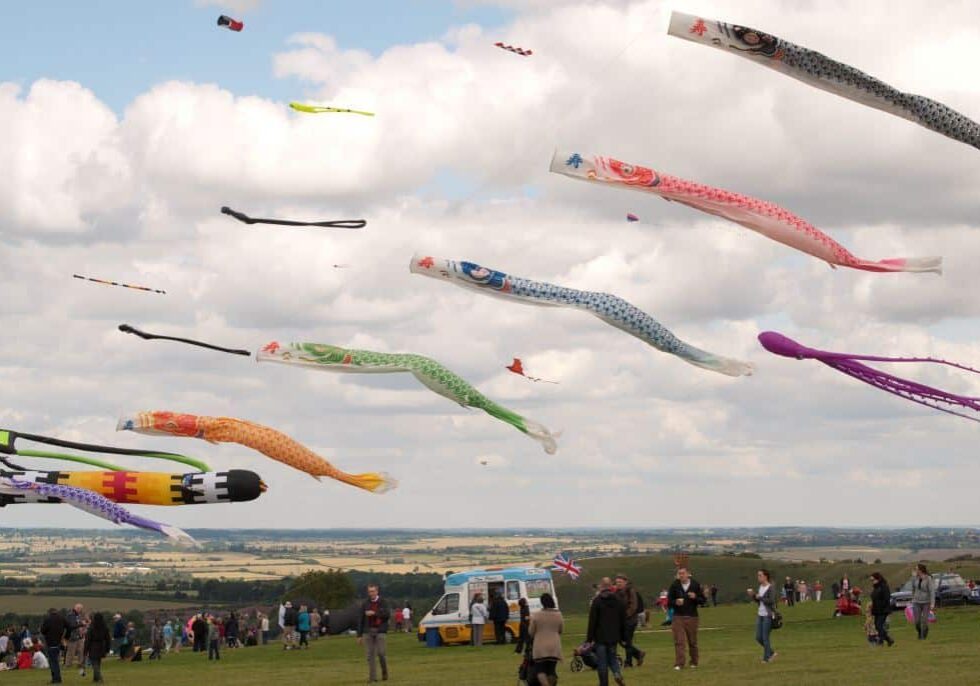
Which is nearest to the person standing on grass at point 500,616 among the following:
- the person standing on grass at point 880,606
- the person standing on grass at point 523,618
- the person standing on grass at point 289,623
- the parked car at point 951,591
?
the person standing on grass at point 523,618

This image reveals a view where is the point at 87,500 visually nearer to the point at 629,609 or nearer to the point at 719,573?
the point at 629,609

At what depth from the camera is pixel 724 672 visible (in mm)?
27094

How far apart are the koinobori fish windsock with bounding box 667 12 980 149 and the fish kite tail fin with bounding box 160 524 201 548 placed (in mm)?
10021

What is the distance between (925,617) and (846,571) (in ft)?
305

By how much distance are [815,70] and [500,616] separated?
986 inches

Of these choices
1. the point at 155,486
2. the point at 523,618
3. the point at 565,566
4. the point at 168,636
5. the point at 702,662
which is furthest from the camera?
the point at 168,636

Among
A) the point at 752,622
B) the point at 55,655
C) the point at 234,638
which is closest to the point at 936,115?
the point at 55,655

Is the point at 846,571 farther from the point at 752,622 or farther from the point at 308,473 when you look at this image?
the point at 308,473

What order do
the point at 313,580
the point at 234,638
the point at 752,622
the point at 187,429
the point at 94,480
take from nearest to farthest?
the point at 94,480, the point at 187,429, the point at 752,622, the point at 234,638, the point at 313,580

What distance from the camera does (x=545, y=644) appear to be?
22.1 metres

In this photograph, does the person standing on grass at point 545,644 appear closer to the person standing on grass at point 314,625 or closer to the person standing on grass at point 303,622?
the person standing on grass at point 303,622

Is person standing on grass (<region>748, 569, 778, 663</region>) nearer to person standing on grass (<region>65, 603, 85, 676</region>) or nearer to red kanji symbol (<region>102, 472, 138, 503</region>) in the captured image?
red kanji symbol (<region>102, 472, 138, 503</region>)

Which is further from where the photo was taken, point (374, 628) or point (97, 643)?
point (97, 643)

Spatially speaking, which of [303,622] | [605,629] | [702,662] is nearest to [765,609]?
[702,662]
